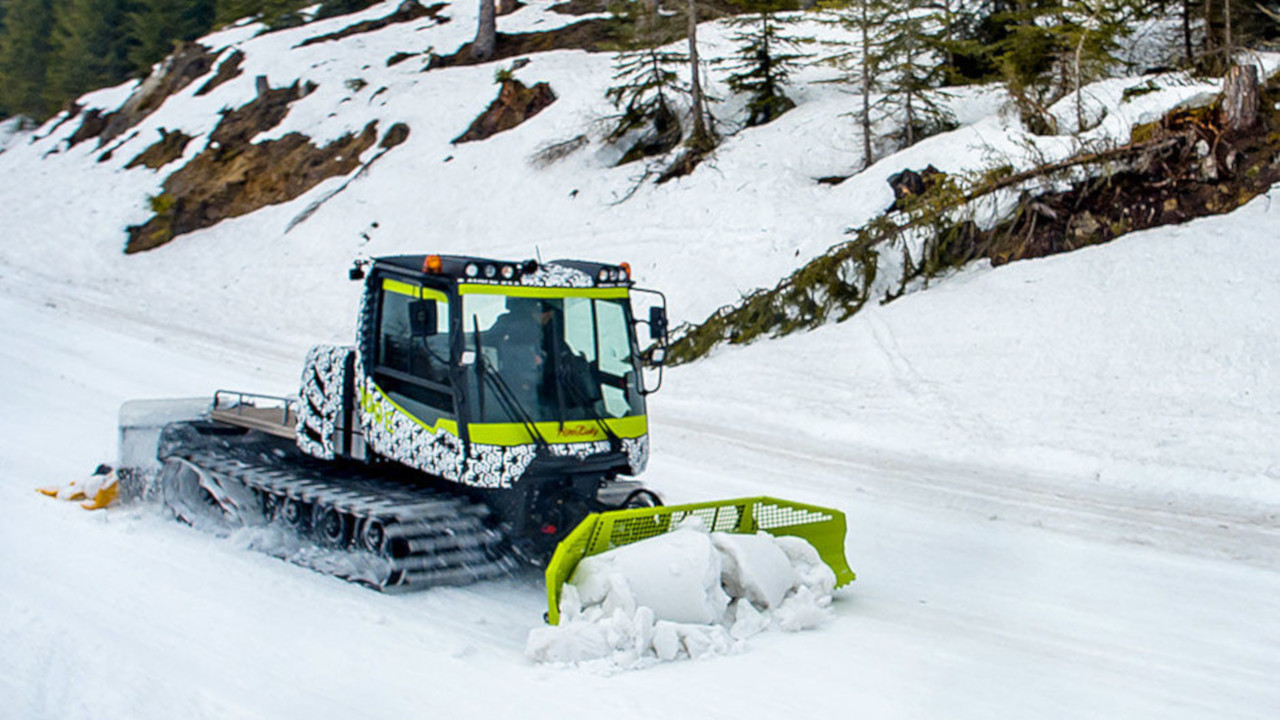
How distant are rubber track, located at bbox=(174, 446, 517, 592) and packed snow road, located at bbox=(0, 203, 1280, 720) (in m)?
0.16

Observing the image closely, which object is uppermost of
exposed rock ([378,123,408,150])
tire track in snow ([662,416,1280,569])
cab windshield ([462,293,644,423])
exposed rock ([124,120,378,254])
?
cab windshield ([462,293,644,423])

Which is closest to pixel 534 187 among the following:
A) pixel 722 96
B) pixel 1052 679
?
pixel 722 96

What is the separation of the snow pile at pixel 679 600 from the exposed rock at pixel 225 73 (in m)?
31.8

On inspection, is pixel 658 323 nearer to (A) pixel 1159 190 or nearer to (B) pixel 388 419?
(B) pixel 388 419

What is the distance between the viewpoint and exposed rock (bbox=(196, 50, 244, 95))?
33500mm

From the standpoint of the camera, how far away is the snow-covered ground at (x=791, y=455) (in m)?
5.31

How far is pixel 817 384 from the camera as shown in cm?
1291

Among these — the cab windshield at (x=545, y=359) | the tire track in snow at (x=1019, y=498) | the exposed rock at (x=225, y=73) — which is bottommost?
the tire track in snow at (x=1019, y=498)

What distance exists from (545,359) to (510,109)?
2073 cm

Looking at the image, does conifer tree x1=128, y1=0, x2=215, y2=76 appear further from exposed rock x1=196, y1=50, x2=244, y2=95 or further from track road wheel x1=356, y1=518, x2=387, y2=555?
track road wheel x1=356, y1=518, x2=387, y2=555

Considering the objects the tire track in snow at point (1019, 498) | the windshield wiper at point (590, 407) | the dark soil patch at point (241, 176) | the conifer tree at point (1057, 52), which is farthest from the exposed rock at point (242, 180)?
the windshield wiper at point (590, 407)

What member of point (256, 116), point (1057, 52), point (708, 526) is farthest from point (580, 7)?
point (708, 526)

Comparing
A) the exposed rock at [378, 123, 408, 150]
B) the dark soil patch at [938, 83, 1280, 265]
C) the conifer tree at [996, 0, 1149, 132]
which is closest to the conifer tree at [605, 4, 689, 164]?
the exposed rock at [378, 123, 408, 150]

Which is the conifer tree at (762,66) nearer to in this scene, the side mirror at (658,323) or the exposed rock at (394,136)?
the exposed rock at (394,136)
